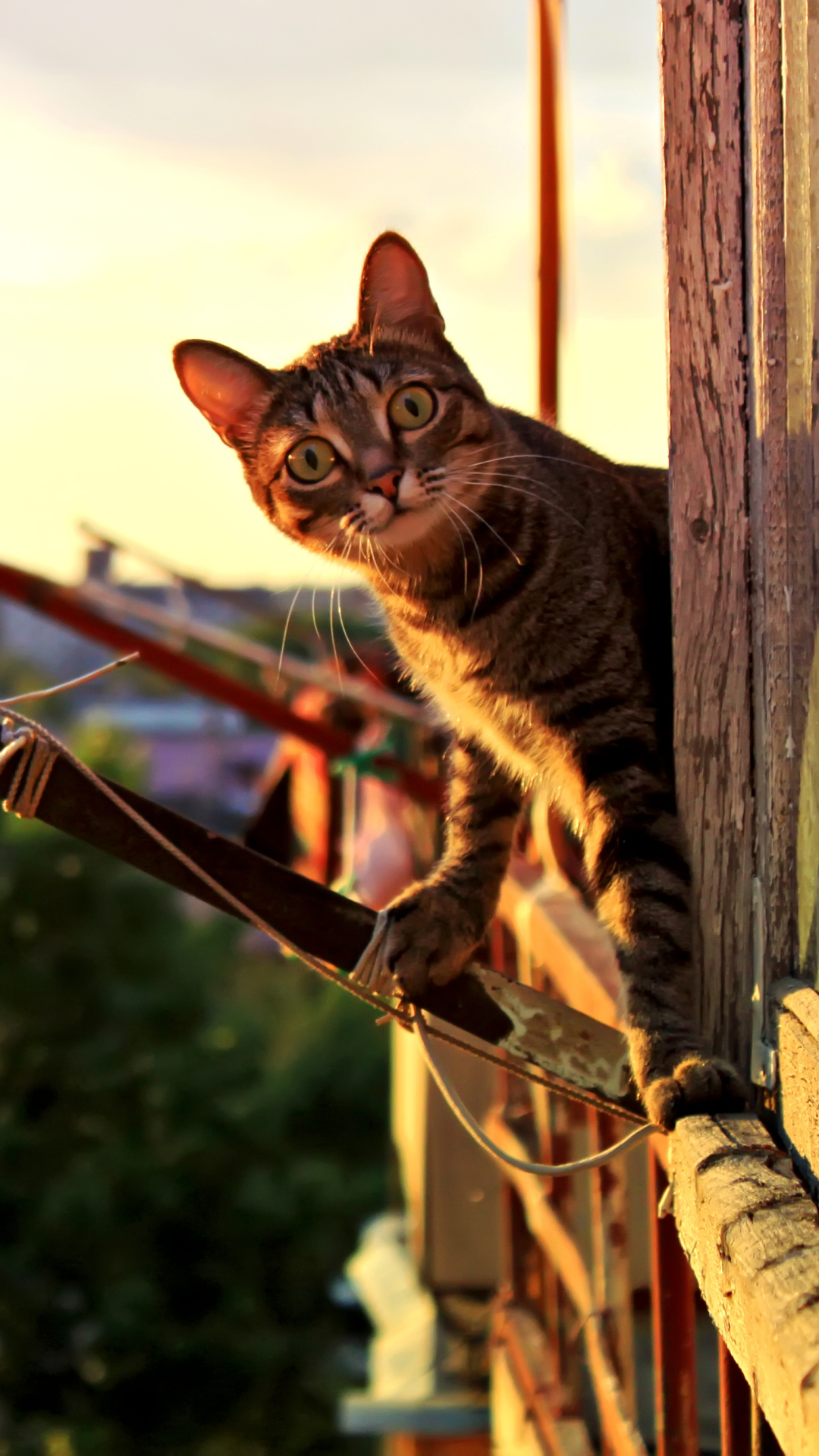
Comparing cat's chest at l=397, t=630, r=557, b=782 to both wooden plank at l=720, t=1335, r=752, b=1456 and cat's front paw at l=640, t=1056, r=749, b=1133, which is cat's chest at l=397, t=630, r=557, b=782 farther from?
wooden plank at l=720, t=1335, r=752, b=1456

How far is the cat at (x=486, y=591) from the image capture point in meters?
1.77

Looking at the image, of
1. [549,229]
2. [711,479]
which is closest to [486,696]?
[711,479]

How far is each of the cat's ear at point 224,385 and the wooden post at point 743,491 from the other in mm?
784

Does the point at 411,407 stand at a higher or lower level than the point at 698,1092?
higher

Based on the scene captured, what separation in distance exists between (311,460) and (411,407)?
157 mm

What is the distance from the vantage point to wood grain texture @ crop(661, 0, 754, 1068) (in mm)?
1574

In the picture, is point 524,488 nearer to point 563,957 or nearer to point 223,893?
point 223,893

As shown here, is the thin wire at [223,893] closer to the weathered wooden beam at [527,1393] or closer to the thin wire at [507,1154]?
the thin wire at [507,1154]

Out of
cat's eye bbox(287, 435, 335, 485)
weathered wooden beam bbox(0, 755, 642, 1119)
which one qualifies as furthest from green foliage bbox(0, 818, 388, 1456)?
weathered wooden beam bbox(0, 755, 642, 1119)

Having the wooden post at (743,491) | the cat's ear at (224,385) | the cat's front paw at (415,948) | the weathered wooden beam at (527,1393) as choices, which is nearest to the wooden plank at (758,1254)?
the wooden post at (743,491)

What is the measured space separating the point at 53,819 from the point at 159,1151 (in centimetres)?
1432

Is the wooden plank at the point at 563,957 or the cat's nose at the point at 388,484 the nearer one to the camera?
the cat's nose at the point at 388,484

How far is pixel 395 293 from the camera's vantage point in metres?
2.25

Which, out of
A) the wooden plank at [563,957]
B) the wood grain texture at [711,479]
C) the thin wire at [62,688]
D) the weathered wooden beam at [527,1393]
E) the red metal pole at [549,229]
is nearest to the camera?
the wood grain texture at [711,479]
